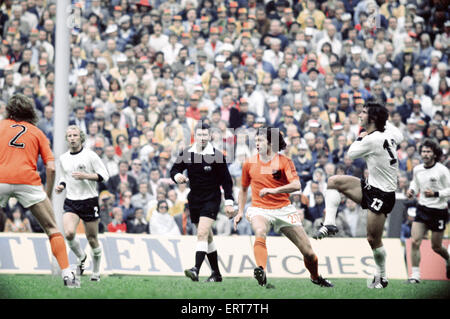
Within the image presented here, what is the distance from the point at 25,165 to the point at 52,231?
0.93 m

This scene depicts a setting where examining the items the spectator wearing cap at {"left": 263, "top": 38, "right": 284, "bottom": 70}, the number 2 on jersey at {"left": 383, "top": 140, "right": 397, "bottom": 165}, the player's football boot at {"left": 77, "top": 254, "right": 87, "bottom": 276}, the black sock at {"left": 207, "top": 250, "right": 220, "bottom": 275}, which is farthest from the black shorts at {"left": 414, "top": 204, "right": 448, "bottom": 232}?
the spectator wearing cap at {"left": 263, "top": 38, "right": 284, "bottom": 70}

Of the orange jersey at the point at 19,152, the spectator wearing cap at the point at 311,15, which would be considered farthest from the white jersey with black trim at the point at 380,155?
the spectator wearing cap at the point at 311,15

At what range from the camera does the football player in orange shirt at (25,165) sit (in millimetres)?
9609

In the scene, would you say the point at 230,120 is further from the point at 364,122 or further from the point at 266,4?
the point at 364,122

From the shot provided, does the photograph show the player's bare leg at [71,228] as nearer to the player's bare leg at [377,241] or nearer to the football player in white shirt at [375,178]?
the football player in white shirt at [375,178]

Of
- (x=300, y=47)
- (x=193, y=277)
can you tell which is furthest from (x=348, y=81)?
(x=193, y=277)

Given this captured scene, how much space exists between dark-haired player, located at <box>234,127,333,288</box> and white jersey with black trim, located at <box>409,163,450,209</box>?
12.3ft

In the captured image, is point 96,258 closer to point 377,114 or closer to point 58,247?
point 58,247

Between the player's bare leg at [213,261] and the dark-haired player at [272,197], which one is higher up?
the dark-haired player at [272,197]

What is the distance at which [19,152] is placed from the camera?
9.67m

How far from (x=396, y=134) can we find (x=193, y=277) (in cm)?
375

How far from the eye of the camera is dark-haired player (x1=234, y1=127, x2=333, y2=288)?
1074cm

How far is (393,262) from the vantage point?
15.6 metres

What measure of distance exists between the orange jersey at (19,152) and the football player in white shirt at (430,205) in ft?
23.5
